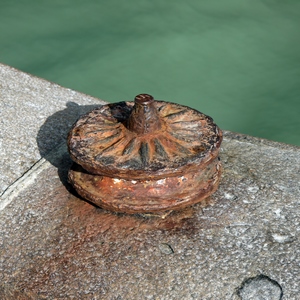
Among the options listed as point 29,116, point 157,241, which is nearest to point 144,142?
point 157,241

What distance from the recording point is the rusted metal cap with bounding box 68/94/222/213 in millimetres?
2180

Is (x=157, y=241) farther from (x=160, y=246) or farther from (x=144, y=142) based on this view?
(x=144, y=142)

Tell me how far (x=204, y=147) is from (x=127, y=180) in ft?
1.05

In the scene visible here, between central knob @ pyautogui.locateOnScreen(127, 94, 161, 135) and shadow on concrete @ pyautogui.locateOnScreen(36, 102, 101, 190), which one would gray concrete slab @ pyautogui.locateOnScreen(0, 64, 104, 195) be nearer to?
shadow on concrete @ pyautogui.locateOnScreen(36, 102, 101, 190)

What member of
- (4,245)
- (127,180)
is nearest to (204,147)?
(127,180)

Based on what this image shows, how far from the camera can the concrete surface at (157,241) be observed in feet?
6.72

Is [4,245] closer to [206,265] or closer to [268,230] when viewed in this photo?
[206,265]

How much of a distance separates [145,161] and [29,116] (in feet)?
3.73

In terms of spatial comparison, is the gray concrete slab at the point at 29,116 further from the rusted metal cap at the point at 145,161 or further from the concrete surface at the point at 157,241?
the rusted metal cap at the point at 145,161

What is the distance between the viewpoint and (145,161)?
2.18 metres

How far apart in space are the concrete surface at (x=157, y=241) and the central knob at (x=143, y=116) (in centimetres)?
34

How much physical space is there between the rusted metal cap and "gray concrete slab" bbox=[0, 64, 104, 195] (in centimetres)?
48

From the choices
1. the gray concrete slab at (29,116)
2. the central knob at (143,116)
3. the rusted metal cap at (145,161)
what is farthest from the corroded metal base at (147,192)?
the gray concrete slab at (29,116)

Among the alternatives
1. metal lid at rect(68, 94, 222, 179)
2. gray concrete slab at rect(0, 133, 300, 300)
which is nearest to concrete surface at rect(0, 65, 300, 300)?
gray concrete slab at rect(0, 133, 300, 300)
